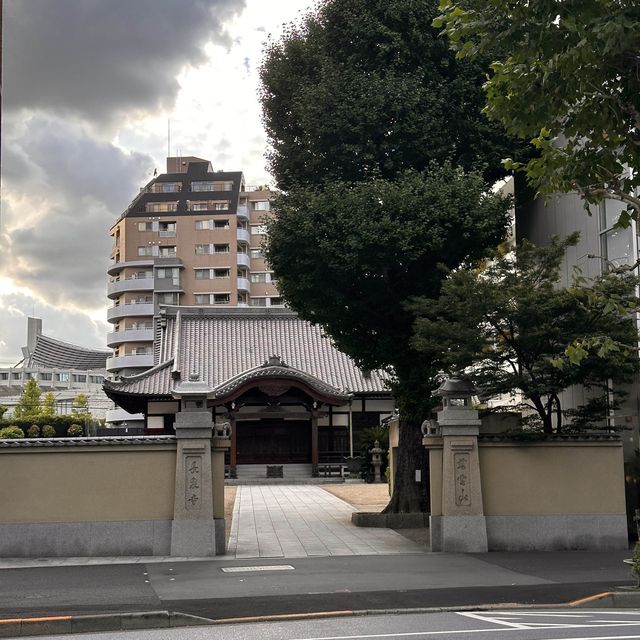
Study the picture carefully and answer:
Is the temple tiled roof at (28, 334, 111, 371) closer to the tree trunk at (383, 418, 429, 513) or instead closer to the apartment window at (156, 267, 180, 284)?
the apartment window at (156, 267, 180, 284)

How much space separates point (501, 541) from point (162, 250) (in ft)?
218

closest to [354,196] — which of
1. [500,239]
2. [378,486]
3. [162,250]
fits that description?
[500,239]

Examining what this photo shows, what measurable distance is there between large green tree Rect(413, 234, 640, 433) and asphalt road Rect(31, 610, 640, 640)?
6679 mm

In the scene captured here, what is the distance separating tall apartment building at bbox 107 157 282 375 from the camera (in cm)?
7681

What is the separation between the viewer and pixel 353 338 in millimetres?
21375

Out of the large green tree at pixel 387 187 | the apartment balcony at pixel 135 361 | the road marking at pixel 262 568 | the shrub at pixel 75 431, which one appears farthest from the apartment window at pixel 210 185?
the road marking at pixel 262 568

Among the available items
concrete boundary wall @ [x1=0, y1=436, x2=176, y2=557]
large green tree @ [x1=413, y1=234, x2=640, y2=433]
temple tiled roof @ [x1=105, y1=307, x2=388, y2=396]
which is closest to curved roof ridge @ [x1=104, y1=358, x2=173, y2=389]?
temple tiled roof @ [x1=105, y1=307, x2=388, y2=396]

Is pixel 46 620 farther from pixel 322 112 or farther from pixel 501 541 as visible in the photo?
pixel 322 112

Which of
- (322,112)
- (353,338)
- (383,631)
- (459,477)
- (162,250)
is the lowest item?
(383,631)

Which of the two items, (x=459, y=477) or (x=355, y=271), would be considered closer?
(x=459, y=477)

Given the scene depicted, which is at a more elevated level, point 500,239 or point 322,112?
point 322,112

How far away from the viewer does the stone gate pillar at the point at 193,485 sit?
1628 cm

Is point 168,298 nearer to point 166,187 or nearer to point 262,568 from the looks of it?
point 166,187

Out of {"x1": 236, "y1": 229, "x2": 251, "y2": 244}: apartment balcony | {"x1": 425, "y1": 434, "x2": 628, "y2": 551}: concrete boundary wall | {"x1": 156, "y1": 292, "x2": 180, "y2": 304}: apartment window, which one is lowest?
{"x1": 425, "y1": 434, "x2": 628, "y2": 551}: concrete boundary wall
